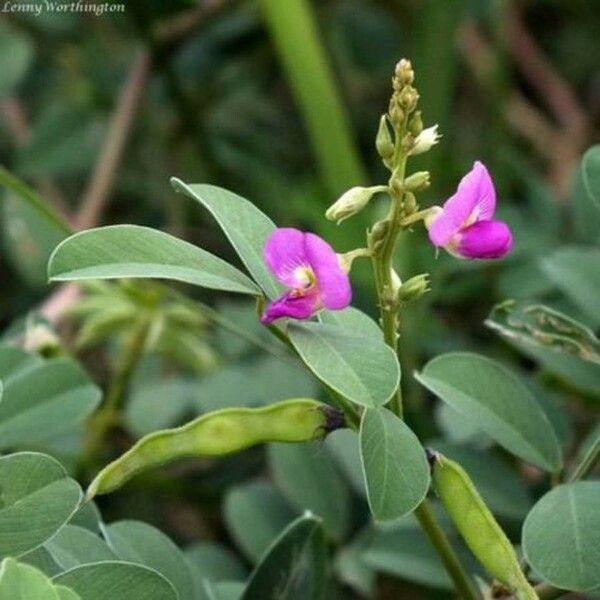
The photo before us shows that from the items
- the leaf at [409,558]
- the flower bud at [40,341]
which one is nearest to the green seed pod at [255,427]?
the leaf at [409,558]

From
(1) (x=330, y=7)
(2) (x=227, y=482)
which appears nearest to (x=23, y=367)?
(2) (x=227, y=482)

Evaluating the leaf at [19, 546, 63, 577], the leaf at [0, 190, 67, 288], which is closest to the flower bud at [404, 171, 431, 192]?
the leaf at [19, 546, 63, 577]

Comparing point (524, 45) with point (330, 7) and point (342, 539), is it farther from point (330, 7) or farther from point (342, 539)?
point (342, 539)

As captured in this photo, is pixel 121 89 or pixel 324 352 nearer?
pixel 324 352

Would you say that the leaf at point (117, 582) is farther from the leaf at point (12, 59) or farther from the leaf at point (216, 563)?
the leaf at point (12, 59)

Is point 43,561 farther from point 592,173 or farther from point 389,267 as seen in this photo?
point 592,173

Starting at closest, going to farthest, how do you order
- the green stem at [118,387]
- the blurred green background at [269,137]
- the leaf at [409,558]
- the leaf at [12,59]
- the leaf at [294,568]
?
the leaf at [294,568], the leaf at [409,558], the green stem at [118,387], the blurred green background at [269,137], the leaf at [12,59]

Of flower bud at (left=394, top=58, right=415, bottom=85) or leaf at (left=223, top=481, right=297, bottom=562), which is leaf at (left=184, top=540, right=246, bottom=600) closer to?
leaf at (left=223, top=481, right=297, bottom=562)
